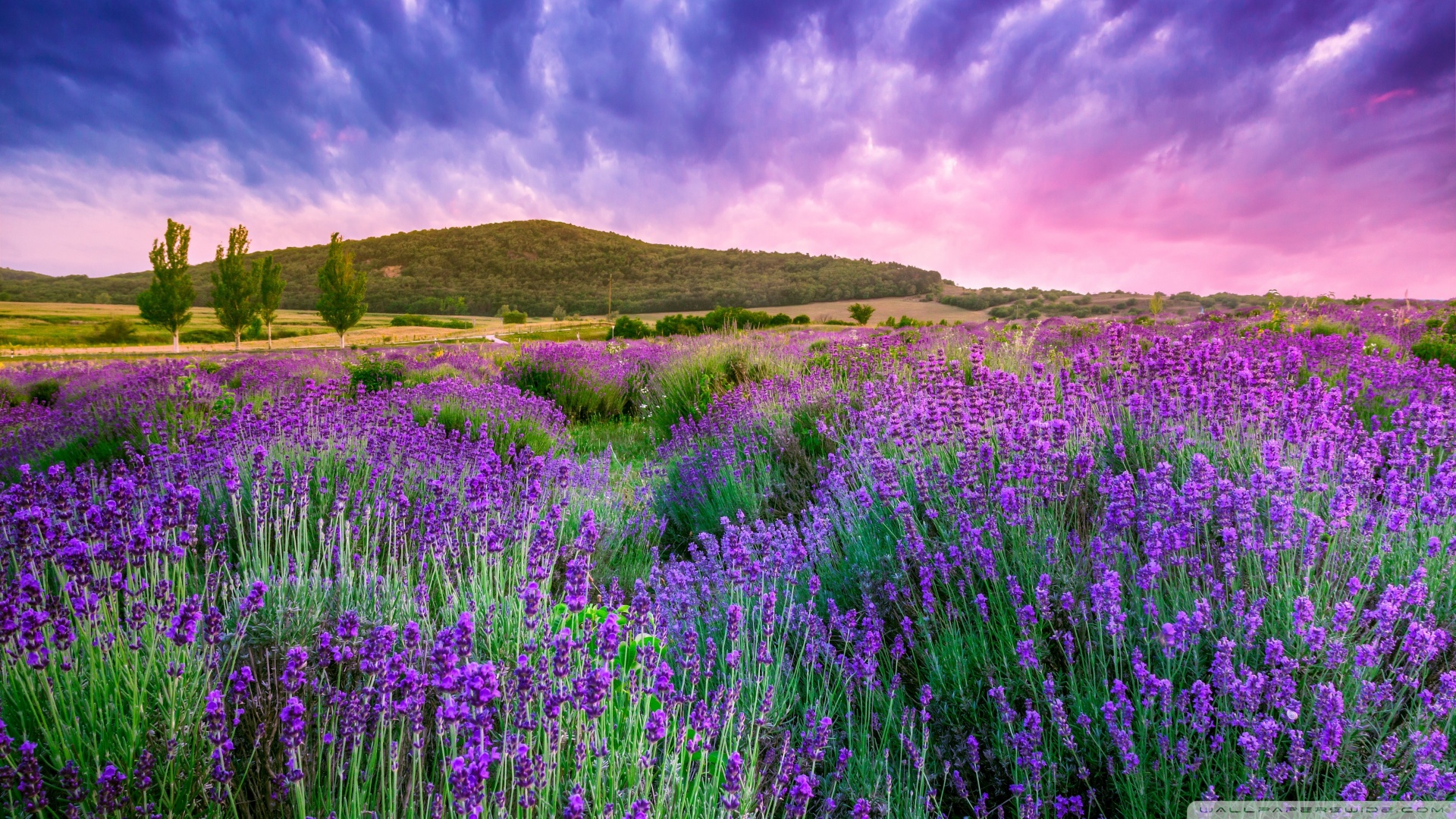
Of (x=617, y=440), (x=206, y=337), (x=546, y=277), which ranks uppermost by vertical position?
(x=546, y=277)

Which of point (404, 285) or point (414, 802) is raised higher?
point (404, 285)

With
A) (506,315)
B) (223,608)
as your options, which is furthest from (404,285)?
(223,608)

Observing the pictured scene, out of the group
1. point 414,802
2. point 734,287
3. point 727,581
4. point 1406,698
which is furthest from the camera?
point 734,287

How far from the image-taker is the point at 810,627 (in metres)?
2.39

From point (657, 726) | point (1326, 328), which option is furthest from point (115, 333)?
point (1326, 328)

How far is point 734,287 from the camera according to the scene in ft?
164

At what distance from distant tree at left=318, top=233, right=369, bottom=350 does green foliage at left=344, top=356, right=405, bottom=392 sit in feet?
122

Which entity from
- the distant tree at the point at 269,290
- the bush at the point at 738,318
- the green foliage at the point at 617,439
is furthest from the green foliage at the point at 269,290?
the green foliage at the point at 617,439

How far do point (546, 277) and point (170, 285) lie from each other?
2863cm

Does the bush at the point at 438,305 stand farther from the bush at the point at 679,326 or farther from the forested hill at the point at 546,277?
the bush at the point at 679,326

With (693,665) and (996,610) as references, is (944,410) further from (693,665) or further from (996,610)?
(693,665)

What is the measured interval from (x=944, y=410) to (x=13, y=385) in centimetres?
1520

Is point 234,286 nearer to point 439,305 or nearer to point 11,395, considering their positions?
point 439,305

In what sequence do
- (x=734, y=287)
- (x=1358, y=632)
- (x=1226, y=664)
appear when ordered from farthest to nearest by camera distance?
(x=734, y=287) → (x=1358, y=632) → (x=1226, y=664)
